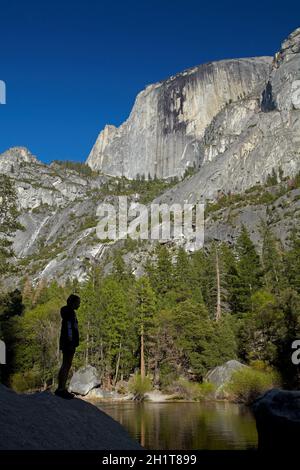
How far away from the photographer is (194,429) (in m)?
22.5

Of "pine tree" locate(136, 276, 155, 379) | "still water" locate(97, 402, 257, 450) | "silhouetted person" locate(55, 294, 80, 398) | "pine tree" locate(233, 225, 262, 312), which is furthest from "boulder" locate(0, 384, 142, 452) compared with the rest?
"pine tree" locate(233, 225, 262, 312)

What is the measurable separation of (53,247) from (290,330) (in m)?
139

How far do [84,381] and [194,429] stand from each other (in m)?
28.8

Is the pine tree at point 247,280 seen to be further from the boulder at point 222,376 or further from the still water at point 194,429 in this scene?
the still water at point 194,429

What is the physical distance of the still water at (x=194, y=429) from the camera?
58.6 feet

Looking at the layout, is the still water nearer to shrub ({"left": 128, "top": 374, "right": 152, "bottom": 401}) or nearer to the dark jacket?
the dark jacket

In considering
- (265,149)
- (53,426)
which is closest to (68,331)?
(53,426)

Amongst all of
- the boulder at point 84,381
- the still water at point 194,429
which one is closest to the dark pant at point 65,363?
the still water at point 194,429

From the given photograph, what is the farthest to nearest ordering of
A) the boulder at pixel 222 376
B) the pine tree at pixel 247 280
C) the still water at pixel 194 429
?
1. the pine tree at pixel 247 280
2. the boulder at pixel 222 376
3. the still water at pixel 194 429

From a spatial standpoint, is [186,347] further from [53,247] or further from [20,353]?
[53,247]

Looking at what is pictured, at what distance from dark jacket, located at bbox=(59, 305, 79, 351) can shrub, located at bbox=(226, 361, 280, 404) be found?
94.5ft

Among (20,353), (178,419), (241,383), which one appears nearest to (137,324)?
(20,353)

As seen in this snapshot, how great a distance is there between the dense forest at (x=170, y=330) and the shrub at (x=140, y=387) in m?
1.72

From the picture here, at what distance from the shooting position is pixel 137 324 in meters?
53.1
